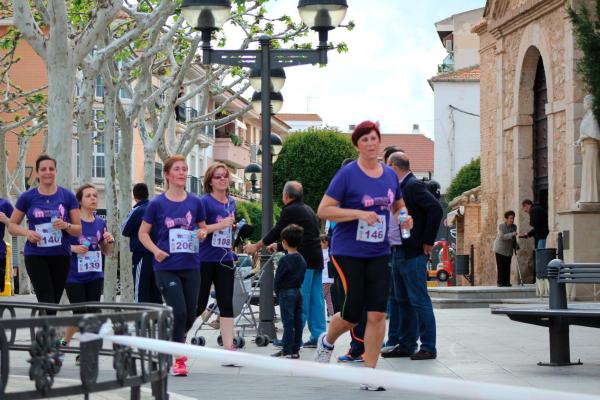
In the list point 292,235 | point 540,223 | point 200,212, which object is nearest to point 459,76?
point 540,223

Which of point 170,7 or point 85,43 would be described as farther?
point 170,7

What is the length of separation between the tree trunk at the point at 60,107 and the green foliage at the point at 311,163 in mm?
68171

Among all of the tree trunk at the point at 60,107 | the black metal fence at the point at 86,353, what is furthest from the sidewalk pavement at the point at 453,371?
the tree trunk at the point at 60,107

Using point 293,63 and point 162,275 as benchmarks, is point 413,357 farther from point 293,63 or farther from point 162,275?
point 293,63

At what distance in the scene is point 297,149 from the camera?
85.0 meters

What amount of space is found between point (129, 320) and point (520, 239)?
24.7 metres

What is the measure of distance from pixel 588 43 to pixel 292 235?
35.1ft

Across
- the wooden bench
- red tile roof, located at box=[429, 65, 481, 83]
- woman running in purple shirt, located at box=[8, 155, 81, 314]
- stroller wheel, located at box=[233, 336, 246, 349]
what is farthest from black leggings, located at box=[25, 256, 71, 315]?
red tile roof, located at box=[429, 65, 481, 83]

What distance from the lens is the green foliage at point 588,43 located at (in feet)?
71.0

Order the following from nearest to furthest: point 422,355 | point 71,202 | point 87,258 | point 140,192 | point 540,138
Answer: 1. point 71,202
2. point 422,355
3. point 87,258
4. point 140,192
5. point 540,138

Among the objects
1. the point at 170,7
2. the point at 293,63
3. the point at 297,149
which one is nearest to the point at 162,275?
the point at 293,63

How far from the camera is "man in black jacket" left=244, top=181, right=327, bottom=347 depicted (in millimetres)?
13188

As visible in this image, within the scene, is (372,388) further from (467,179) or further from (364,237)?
(467,179)

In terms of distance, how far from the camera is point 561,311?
11.0m
